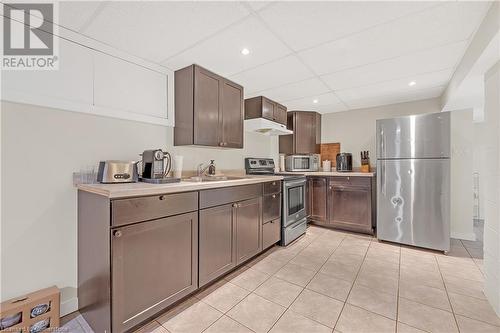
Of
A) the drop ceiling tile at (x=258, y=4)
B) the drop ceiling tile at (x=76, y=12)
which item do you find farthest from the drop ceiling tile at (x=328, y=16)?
the drop ceiling tile at (x=76, y=12)

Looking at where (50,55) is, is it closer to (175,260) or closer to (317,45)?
(175,260)

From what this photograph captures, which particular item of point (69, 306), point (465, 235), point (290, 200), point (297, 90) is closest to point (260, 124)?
point (297, 90)

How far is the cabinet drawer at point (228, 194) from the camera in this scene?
73.4 inches

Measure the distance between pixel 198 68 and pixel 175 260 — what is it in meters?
1.90

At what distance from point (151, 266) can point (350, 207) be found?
319 cm

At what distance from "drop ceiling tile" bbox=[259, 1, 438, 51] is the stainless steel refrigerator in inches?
72.7

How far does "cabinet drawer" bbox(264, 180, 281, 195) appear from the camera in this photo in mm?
2709

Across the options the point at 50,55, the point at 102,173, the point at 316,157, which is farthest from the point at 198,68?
the point at 316,157

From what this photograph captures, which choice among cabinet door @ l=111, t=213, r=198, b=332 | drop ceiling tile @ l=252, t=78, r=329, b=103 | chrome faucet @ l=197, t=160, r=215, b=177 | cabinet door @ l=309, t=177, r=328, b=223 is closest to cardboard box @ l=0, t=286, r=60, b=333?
cabinet door @ l=111, t=213, r=198, b=332

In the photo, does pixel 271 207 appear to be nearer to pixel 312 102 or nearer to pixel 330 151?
pixel 312 102

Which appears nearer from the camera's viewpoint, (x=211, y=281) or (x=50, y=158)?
(x=50, y=158)

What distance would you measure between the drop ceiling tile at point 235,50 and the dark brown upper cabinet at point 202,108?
127 millimetres

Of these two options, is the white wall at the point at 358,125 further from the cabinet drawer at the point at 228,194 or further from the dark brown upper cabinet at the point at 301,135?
the cabinet drawer at the point at 228,194

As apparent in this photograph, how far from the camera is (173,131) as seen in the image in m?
2.49
